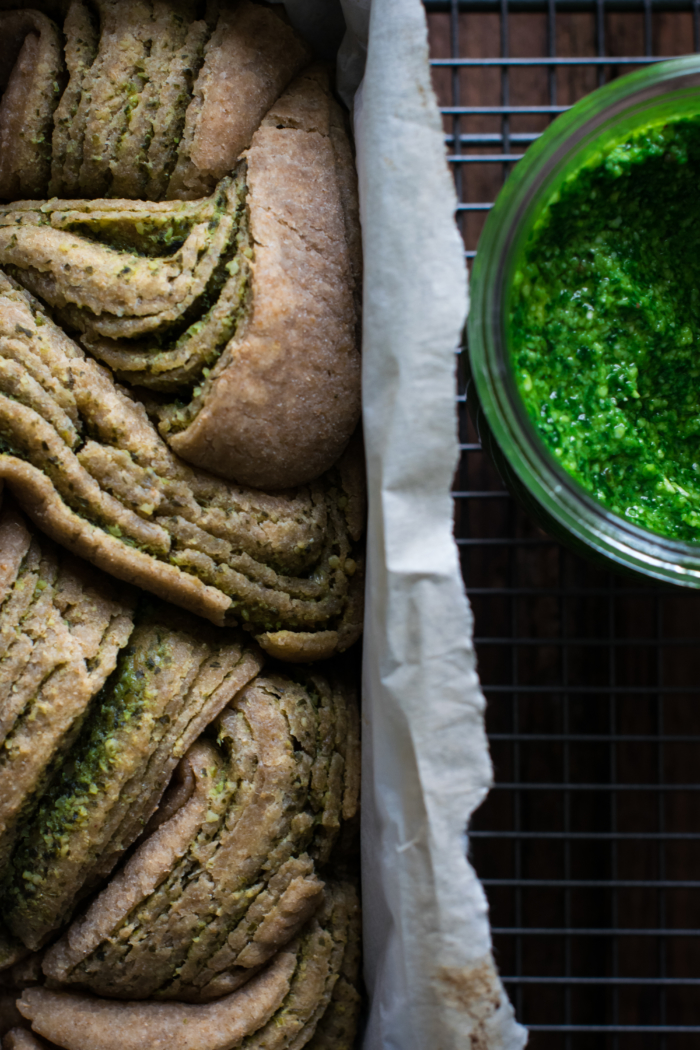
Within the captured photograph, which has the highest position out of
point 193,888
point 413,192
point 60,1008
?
point 413,192

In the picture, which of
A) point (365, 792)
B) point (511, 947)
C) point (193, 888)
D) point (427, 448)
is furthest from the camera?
point (511, 947)

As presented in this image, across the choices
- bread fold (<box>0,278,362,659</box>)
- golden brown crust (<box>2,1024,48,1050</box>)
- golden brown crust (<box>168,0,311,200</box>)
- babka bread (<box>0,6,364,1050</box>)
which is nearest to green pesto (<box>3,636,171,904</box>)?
babka bread (<box>0,6,364,1050</box>)

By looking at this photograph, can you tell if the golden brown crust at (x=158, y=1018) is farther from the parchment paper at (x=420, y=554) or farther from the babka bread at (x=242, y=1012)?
the parchment paper at (x=420, y=554)

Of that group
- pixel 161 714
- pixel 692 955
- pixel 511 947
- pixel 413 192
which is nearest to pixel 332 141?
pixel 413 192

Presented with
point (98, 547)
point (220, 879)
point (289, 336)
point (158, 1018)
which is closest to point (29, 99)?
point (289, 336)

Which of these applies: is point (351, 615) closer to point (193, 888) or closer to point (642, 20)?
point (193, 888)

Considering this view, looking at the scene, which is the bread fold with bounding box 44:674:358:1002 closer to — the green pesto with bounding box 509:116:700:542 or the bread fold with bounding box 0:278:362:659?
the bread fold with bounding box 0:278:362:659
